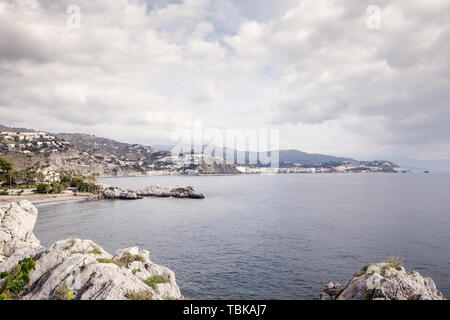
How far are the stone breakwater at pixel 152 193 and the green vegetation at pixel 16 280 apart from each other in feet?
345

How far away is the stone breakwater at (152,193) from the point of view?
391 feet

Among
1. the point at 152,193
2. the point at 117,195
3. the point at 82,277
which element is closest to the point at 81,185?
the point at 117,195

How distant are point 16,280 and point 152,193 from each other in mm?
119405

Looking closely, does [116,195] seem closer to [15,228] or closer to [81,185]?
[81,185]

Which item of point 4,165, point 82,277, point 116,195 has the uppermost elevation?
point 4,165

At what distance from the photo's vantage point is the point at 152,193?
132 m

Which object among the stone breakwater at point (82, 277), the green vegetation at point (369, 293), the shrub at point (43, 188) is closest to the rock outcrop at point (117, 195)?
the shrub at point (43, 188)

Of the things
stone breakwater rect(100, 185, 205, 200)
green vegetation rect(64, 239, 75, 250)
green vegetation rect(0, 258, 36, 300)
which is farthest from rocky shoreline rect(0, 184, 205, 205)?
green vegetation rect(0, 258, 36, 300)

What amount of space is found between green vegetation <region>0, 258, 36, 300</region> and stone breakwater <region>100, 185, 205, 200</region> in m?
105

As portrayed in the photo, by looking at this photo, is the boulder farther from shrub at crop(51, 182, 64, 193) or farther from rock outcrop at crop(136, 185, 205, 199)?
shrub at crop(51, 182, 64, 193)

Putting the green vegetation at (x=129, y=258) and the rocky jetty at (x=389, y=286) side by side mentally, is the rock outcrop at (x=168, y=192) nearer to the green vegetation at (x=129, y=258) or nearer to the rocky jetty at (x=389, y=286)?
the green vegetation at (x=129, y=258)
